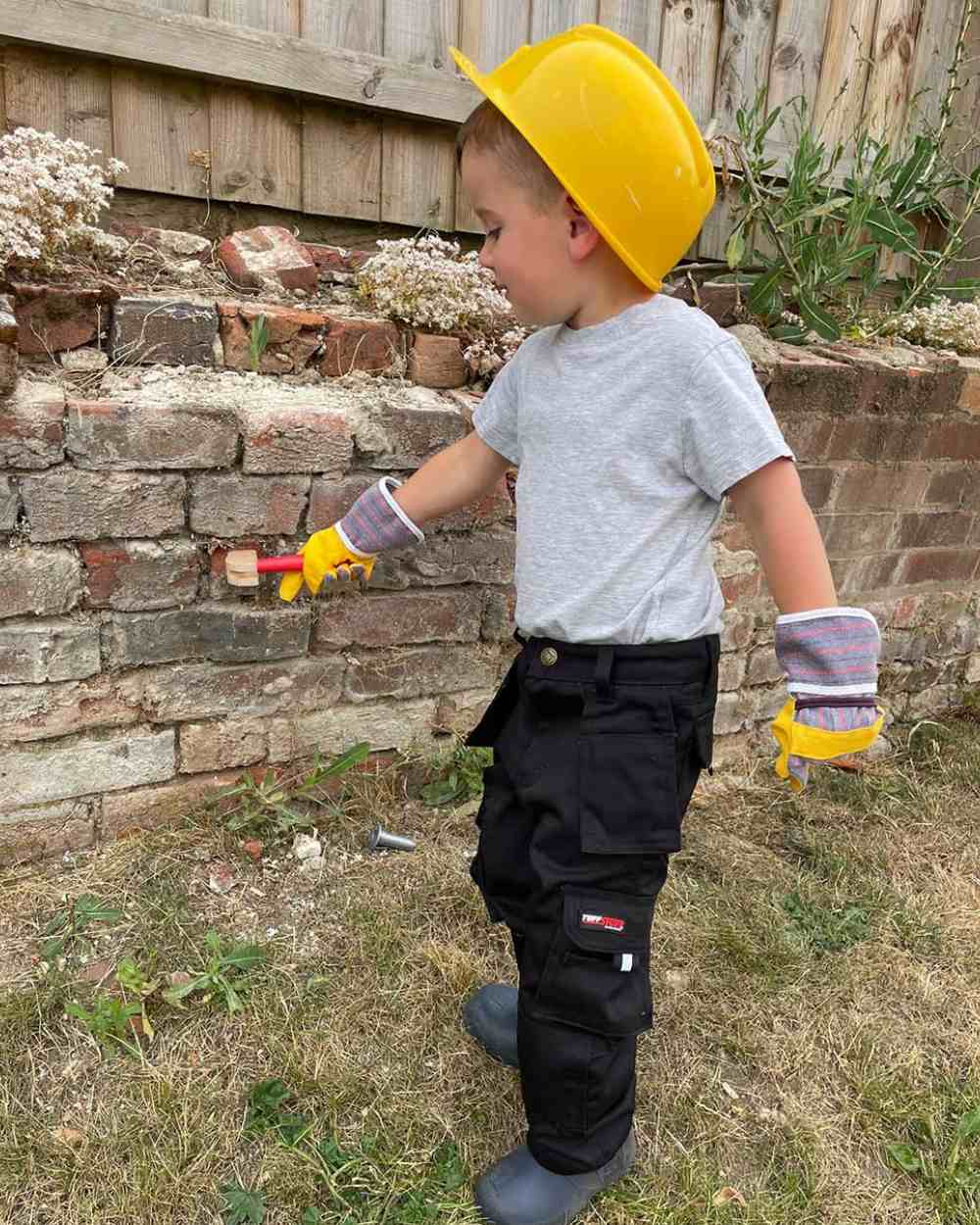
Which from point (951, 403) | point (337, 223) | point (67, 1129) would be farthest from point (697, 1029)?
point (337, 223)

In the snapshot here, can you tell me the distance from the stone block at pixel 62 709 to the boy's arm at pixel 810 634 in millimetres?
1410

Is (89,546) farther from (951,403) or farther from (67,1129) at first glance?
(951,403)

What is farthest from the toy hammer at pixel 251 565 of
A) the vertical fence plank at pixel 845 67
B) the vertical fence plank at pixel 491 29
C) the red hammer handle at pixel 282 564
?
the vertical fence plank at pixel 845 67

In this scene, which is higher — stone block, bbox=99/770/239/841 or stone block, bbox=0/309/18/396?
stone block, bbox=0/309/18/396

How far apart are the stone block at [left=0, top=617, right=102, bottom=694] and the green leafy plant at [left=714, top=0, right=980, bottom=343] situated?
1920mm

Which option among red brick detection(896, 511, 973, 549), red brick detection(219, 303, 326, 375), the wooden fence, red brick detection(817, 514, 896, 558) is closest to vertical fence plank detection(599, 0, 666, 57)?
the wooden fence

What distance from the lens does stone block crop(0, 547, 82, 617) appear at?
188 cm

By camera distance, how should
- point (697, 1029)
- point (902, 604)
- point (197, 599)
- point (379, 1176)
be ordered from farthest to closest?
1. point (902, 604)
2. point (197, 599)
3. point (697, 1029)
4. point (379, 1176)

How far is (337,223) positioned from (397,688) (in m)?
1.31

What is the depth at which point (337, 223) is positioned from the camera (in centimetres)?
264

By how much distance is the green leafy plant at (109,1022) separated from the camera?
1713 mm

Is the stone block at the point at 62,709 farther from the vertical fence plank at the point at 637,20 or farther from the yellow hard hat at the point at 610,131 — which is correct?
the vertical fence plank at the point at 637,20

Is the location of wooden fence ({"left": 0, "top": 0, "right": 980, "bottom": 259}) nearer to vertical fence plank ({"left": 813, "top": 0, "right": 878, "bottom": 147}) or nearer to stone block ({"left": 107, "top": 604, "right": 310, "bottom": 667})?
vertical fence plank ({"left": 813, "top": 0, "right": 878, "bottom": 147})

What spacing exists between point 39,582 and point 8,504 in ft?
0.55
